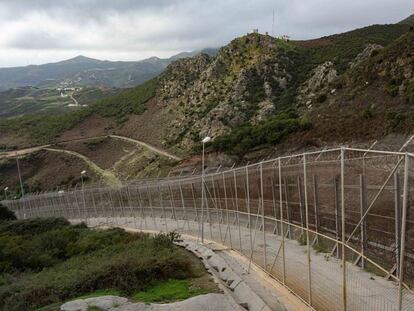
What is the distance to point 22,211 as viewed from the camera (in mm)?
66125

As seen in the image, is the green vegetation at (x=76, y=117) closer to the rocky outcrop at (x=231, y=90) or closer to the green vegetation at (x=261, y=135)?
the rocky outcrop at (x=231, y=90)

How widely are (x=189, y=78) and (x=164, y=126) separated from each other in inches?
518

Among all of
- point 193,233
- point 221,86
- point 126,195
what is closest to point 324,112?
point 126,195

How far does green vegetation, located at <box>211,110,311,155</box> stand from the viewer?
2066 inches

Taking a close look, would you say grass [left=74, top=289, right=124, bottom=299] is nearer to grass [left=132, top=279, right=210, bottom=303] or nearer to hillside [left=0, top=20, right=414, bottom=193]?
grass [left=132, top=279, right=210, bottom=303]

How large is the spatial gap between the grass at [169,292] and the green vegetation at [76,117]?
9126 centimetres

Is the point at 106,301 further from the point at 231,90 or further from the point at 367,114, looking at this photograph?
the point at 231,90

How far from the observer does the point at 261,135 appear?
55.3 m

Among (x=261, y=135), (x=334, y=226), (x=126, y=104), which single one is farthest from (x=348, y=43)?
(x=334, y=226)

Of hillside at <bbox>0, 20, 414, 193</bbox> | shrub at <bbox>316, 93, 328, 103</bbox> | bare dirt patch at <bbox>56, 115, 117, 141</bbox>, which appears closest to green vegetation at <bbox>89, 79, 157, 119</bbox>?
hillside at <bbox>0, 20, 414, 193</bbox>

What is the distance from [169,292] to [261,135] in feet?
138

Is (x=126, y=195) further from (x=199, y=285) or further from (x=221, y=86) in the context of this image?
(x=221, y=86)

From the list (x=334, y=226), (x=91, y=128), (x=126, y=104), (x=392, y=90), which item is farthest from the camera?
(x=126, y=104)

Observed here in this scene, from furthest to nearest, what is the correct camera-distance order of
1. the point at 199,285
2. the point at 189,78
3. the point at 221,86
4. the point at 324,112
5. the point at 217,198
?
1. the point at 189,78
2. the point at 221,86
3. the point at 324,112
4. the point at 217,198
5. the point at 199,285
